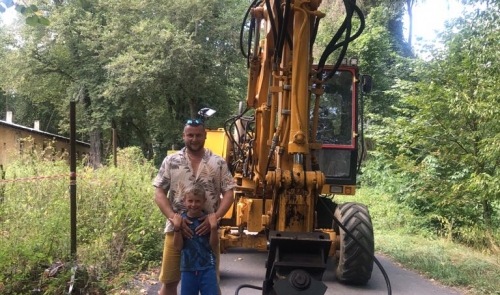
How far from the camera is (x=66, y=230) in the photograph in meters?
6.15

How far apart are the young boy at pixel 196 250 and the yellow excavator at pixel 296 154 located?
1.50 feet

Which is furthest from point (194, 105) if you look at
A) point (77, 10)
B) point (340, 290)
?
point (340, 290)

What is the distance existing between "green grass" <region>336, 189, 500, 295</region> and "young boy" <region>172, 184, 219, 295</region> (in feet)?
13.5

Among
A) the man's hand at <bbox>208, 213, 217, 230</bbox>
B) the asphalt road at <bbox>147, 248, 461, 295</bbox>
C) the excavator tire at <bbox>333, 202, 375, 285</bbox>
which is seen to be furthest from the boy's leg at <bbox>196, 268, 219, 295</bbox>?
the excavator tire at <bbox>333, 202, 375, 285</bbox>

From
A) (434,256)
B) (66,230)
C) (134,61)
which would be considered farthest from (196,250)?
(134,61)

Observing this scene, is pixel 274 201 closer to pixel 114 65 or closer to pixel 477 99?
pixel 477 99

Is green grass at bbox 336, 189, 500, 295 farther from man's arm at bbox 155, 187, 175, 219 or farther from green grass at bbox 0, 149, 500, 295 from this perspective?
man's arm at bbox 155, 187, 175, 219

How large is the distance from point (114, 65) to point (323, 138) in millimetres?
19680

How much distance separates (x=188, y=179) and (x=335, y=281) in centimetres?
376

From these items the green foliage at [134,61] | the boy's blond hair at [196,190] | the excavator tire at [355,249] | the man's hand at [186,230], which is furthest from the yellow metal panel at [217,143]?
the green foliage at [134,61]

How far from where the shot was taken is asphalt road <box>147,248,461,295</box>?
662cm

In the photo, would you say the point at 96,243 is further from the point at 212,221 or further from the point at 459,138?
the point at 459,138

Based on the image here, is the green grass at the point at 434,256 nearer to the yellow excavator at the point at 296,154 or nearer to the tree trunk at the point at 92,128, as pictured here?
the yellow excavator at the point at 296,154

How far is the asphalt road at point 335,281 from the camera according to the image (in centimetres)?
662
